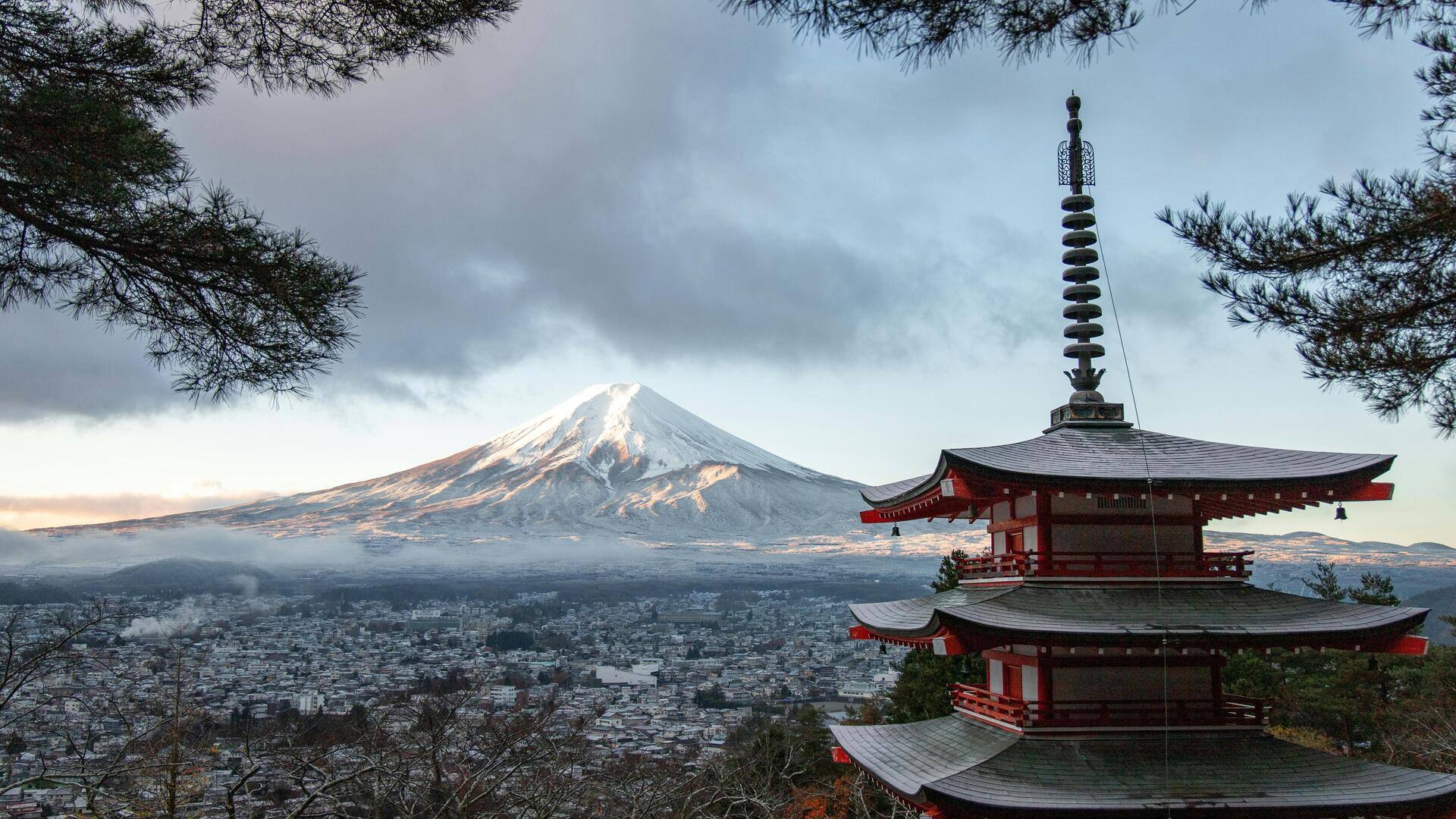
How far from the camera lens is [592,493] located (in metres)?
96.2

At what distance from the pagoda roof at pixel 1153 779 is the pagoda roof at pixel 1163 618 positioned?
101cm

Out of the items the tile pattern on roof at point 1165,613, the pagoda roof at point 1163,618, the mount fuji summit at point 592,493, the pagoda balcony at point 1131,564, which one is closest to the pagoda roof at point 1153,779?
the pagoda roof at point 1163,618

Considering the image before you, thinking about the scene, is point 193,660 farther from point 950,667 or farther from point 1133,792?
point 1133,792

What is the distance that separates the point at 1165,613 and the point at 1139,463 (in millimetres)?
1420

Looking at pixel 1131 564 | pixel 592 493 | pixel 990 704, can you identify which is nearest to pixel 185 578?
pixel 592 493

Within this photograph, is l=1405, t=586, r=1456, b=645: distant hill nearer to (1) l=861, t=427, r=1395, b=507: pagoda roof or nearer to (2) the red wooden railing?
(1) l=861, t=427, r=1395, b=507: pagoda roof

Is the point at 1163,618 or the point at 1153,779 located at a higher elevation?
the point at 1163,618

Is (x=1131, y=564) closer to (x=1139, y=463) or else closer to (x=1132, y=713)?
(x=1139, y=463)

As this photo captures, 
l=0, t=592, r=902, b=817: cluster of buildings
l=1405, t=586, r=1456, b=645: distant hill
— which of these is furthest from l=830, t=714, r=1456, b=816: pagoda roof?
l=1405, t=586, r=1456, b=645: distant hill

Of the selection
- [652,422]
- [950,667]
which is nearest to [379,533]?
[652,422]

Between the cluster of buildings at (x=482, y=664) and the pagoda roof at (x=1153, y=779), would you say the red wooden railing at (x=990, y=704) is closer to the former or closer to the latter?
the pagoda roof at (x=1153, y=779)

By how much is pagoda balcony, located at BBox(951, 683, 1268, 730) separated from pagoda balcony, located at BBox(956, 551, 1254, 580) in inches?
45.4

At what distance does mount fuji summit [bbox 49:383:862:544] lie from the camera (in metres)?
91.9

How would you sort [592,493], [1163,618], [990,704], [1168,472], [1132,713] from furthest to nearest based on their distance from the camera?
[592,493], [990,704], [1168,472], [1132,713], [1163,618]
